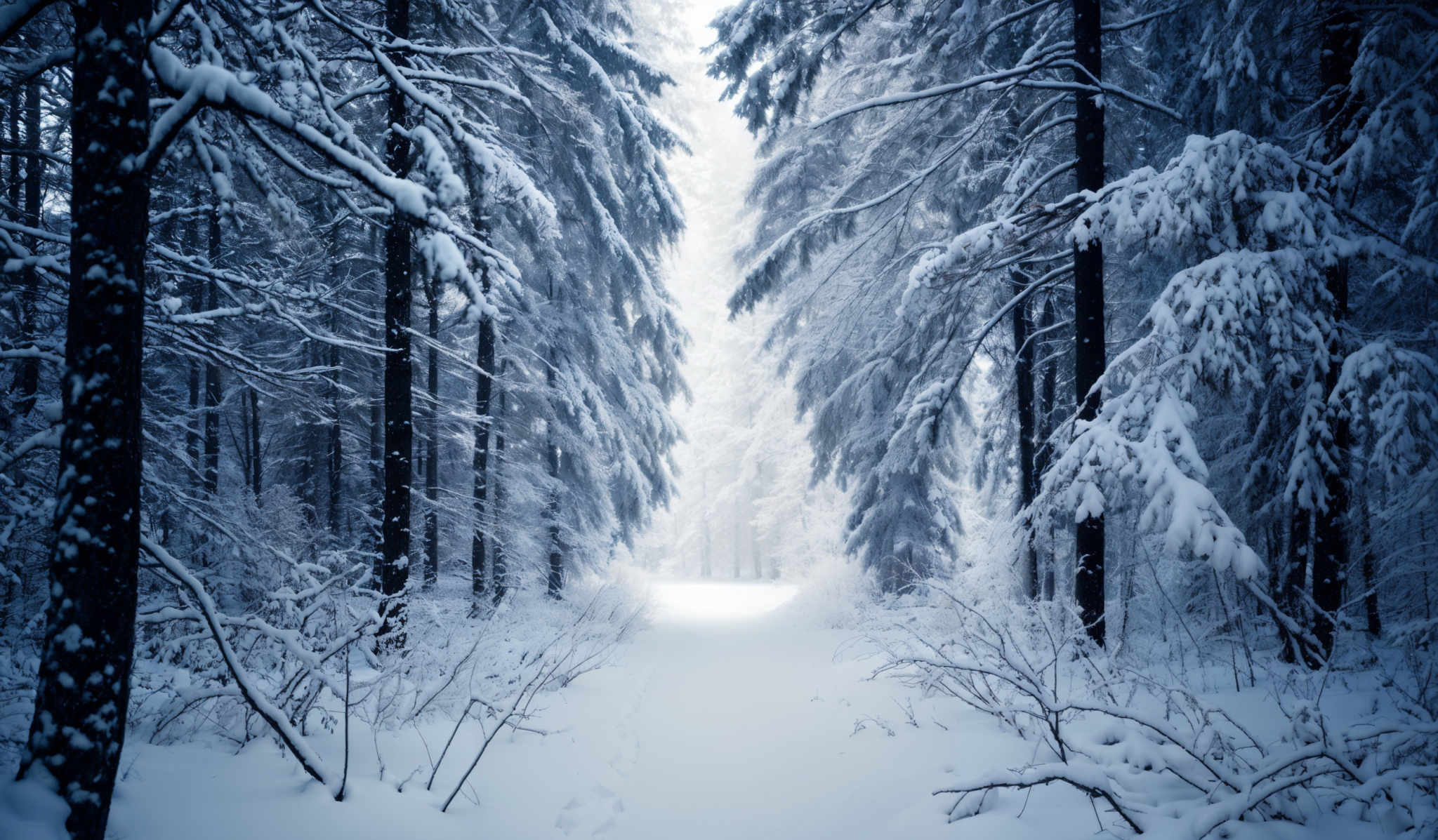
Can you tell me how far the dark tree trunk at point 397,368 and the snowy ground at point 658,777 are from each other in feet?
7.90

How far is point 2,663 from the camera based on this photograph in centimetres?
402

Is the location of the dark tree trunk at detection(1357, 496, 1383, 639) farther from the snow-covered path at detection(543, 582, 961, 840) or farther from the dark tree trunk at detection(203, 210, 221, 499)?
the dark tree trunk at detection(203, 210, 221, 499)

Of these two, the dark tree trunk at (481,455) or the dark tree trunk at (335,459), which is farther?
the dark tree trunk at (335,459)

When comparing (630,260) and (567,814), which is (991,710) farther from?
(630,260)

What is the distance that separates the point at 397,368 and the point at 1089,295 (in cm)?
742

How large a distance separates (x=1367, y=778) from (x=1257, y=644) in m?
5.36

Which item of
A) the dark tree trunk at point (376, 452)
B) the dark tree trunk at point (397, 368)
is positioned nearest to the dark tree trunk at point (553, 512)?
the dark tree trunk at point (376, 452)

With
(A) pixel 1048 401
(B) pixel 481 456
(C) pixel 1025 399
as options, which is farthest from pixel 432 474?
(A) pixel 1048 401

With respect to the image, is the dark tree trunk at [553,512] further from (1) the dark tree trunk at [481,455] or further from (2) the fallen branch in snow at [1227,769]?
(2) the fallen branch in snow at [1227,769]

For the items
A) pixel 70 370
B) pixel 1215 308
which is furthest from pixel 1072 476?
pixel 70 370

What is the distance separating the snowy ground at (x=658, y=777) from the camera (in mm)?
3154

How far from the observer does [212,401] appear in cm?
1291

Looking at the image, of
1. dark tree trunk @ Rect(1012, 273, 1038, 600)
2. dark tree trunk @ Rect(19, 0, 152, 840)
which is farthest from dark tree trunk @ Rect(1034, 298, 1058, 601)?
dark tree trunk @ Rect(19, 0, 152, 840)

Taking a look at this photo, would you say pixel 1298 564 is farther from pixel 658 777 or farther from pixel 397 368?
pixel 397 368
